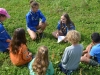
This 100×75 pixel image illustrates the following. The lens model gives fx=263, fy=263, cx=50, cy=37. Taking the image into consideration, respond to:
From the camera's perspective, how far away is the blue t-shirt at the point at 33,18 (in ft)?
29.4

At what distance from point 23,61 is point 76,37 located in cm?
169

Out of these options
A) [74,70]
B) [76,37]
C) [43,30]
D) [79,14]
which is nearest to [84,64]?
[74,70]

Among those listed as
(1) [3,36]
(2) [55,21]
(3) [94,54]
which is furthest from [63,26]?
(1) [3,36]

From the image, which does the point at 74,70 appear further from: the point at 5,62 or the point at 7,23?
the point at 7,23

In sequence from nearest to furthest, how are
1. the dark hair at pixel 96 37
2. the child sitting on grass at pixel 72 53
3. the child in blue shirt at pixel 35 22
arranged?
the child sitting on grass at pixel 72 53
the dark hair at pixel 96 37
the child in blue shirt at pixel 35 22

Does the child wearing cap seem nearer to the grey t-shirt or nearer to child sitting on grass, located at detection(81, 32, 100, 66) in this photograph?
the grey t-shirt

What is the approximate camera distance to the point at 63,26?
877 cm

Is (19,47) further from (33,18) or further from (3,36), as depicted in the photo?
(33,18)

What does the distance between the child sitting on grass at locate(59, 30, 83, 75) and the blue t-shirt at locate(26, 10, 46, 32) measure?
7.80 ft

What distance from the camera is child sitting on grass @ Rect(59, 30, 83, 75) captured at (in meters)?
6.74

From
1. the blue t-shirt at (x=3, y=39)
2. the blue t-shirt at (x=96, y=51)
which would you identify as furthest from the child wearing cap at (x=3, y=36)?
the blue t-shirt at (x=96, y=51)

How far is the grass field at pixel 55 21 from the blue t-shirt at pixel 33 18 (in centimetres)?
37

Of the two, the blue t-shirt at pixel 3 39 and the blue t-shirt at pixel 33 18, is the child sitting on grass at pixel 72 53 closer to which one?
the blue t-shirt at pixel 3 39

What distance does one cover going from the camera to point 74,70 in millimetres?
7234
